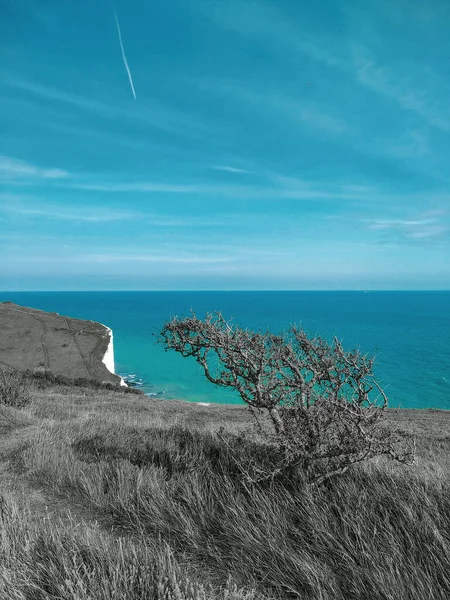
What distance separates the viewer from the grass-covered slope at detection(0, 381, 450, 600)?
122 inches

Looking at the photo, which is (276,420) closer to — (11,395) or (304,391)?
(304,391)

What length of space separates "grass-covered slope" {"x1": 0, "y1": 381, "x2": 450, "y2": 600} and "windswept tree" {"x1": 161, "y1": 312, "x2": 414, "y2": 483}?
1.19 ft

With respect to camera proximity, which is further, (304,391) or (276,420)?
(276,420)

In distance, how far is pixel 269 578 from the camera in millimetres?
3504

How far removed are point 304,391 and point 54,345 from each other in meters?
39.3

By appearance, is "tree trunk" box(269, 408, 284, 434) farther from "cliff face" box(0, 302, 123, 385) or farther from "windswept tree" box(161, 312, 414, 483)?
"cliff face" box(0, 302, 123, 385)

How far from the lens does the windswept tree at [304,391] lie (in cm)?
465

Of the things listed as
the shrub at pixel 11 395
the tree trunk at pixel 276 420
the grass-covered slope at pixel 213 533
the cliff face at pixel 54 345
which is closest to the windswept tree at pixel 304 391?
the tree trunk at pixel 276 420

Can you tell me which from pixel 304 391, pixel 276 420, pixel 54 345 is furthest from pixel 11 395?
pixel 54 345

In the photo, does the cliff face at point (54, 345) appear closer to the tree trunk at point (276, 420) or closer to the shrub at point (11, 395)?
the shrub at point (11, 395)

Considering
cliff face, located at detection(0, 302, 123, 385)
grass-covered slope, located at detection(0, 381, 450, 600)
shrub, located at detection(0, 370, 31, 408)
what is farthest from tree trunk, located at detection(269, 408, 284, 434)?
cliff face, located at detection(0, 302, 123, 385)

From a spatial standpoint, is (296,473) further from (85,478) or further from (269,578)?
(85,478)

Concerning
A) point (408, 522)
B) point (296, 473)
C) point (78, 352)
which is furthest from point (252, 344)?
point (78, 352)

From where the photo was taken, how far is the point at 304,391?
497cm
